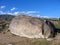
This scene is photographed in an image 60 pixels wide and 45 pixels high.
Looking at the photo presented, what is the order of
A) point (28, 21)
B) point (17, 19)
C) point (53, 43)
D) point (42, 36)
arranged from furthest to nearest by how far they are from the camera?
point (17, 19) < point (28, 21) < point (42, 36) < point (53, 43)

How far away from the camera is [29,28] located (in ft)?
45.7

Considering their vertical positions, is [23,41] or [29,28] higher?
[29,28]

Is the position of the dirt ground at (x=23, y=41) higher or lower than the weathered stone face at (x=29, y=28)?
lower

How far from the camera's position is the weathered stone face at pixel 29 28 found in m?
13.6

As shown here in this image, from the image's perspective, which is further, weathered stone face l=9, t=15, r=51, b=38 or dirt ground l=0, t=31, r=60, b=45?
weathered stone face l=9, t=15, r=51, b=38

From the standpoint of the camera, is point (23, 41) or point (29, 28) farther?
point (29, 28)

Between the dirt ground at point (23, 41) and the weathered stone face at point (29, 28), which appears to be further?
the weathered stone face at point (29, 28)

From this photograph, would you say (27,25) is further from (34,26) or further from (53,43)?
(53,43)

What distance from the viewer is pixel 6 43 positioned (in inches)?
481

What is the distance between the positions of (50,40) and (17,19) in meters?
3.96

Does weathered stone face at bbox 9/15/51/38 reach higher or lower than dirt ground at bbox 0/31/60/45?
higher

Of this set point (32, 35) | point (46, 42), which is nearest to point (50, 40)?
point (46, 42)

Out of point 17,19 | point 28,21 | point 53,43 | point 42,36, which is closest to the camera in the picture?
point 53,43

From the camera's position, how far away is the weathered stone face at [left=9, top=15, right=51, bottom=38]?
44.5 feet
